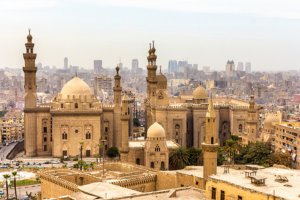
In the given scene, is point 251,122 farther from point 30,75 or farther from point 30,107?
point 30,75

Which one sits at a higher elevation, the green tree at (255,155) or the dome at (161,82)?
the dome at (161,82)

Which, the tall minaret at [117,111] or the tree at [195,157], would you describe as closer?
the tree at [195,157]

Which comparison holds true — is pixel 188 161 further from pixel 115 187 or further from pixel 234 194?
pixel 234 194

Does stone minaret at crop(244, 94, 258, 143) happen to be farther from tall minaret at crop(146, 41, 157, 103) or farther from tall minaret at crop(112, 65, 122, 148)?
tall minaret at crop(112, 65, 122, 148)

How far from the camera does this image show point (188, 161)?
51.4 metres

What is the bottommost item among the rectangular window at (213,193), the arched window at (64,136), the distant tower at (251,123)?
the rectangular window at (213,193)

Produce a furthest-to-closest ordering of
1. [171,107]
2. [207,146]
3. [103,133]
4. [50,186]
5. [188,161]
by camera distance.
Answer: [103,133] → [171,107] → [188,161] → [50,186] → [207,146]

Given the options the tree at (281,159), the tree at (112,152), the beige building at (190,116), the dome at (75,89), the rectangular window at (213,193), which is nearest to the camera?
the rectangular window at (213,193)

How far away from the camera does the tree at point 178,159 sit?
51375 millimetres

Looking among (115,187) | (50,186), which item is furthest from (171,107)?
(115,187)

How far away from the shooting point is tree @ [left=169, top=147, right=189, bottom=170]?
5138 centimetres

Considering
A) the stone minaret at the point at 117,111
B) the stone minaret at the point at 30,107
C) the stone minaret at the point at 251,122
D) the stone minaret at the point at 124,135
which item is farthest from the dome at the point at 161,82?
the stone minaret at the point at 30,107

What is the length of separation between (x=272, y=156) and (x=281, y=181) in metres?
23.9

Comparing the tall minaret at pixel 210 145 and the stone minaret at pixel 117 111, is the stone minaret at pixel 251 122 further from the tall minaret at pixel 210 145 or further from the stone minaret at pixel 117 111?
the tall minaret at pixel 210 145
